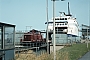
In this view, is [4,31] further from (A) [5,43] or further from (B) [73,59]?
(B) [73,59]

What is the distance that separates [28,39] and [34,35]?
1423 mm

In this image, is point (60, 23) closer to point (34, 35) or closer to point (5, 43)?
point (34, 35)

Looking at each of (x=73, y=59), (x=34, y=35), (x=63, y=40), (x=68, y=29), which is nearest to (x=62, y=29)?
(x=68, y=29)

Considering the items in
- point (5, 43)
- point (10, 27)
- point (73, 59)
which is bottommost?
point (73, 59)

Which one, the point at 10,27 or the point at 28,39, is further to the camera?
the point at 28,39

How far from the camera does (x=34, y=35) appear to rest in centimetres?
4628

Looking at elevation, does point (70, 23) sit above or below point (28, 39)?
above

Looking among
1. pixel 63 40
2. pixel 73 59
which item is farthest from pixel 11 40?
pixel 63 40

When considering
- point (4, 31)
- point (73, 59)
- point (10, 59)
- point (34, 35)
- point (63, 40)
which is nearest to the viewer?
point (4, 31)

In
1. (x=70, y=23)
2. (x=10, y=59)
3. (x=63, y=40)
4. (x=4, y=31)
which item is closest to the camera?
(x=4, y=31)

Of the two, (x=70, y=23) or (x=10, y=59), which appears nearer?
(x=10, y=59)

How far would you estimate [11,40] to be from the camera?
44.4 ft

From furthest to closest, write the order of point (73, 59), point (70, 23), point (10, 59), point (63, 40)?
point (70, 23)
point (63, 40)
point (73, 59)
point (10, 59)

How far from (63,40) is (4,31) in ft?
138
